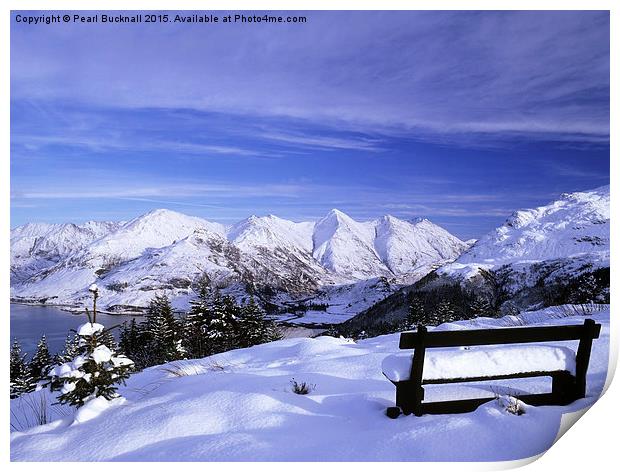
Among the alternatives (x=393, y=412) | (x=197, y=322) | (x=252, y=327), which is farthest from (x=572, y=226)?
(x=197, y=322)

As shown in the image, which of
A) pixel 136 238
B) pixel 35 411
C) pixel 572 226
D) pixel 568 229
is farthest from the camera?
pixel 136 238

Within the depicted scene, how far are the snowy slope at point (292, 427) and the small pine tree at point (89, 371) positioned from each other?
215mm

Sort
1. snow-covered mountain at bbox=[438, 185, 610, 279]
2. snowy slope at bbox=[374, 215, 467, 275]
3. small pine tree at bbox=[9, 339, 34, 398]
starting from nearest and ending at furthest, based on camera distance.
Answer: snow-covered mountain at bbox=[438, 185, 610, 279] < small pine tree at bbox=[9, 339, 34, 398] < snowy slope at bbox=[374, 215, 467, 275]

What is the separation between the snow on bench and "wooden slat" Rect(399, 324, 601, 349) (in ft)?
0.39

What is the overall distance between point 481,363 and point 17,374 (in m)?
14.4

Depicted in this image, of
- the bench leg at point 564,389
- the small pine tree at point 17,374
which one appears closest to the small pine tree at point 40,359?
the small pine tree at point 17,374

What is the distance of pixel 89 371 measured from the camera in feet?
13.3

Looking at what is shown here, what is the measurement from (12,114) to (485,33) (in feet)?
20.1

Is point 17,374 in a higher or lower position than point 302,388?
lower

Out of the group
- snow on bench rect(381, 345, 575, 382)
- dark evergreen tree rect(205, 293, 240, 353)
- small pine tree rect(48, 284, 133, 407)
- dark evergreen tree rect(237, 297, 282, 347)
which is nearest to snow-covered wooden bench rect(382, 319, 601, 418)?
snow on bench rect(381, 345, 575, 382)

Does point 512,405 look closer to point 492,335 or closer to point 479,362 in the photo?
point 479,362

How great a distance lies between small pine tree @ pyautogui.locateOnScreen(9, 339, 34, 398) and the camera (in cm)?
995

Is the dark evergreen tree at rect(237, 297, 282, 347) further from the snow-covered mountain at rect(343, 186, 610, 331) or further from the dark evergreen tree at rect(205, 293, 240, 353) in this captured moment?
the snow-covered mountain at rect(343, 186, 610, 331)
